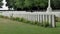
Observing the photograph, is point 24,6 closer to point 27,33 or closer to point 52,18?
point 52,18

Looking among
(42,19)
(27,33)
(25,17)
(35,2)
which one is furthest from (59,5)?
(27,33)

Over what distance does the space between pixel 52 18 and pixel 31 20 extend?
122 inches

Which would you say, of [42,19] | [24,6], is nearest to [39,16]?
[42,19]

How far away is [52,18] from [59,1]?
30.1 m

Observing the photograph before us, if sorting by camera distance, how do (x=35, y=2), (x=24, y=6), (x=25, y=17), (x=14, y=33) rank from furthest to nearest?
(x=24, y=6) < (x=35, y=2) < (x=25, y=17) < (x=14, y=33)

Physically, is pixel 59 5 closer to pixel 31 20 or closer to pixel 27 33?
pixel 31 20

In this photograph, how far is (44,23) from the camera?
18.0 metres

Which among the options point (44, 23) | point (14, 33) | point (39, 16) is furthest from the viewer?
point (39, 16)

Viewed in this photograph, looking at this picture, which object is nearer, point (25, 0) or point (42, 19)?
point (42, 19)

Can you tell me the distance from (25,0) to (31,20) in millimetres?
28042

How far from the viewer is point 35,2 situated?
152 feet

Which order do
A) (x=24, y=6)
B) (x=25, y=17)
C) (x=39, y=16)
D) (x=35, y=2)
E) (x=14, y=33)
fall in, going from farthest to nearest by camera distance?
(x=24, y=6), (x=35, y=2), (x=25, y=17), (x=39, y=16), (x=14, y=33)

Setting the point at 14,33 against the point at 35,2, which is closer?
the point at 14,33

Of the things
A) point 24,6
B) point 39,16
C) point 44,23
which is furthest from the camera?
point 24,6
